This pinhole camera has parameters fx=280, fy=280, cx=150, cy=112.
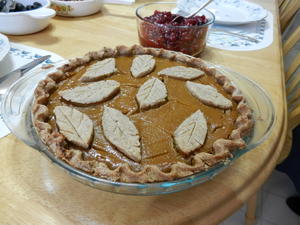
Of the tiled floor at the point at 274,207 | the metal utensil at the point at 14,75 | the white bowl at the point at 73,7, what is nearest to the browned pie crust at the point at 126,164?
the metal utensil at the point at 14,75

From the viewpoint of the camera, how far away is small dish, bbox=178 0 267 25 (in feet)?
4.62

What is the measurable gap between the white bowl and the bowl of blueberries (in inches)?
6.5

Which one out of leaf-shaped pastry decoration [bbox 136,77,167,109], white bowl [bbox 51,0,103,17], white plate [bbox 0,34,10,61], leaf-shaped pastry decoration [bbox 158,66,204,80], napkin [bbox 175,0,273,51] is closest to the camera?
leaf-shaped pastry decoration [bbox 136,77,167,109]

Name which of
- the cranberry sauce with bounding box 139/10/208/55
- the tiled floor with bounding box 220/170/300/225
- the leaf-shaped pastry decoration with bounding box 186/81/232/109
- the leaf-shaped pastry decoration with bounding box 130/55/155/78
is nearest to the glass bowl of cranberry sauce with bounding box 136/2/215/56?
the cranberry sauce with bounding box 139/10/208/55

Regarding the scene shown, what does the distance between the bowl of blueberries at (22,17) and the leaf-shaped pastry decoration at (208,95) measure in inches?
30.0

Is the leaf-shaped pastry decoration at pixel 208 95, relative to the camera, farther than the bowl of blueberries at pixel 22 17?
No

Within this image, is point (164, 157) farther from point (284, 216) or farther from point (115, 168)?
point (284, 216)

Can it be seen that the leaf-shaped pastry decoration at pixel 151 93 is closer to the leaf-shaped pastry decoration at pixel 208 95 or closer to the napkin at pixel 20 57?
the leaf-shaped pastry decoration at pixel 208 95

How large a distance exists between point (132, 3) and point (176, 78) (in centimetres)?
109

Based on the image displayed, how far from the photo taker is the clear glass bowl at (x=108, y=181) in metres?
0.50

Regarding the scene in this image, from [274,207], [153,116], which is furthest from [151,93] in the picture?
[274,207]

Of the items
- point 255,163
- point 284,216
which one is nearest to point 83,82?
point 255,163

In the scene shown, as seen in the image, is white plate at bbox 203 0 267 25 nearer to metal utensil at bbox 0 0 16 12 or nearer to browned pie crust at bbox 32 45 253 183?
browned pie crust at bbox 32 45 253 183

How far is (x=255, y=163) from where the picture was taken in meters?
0.66
